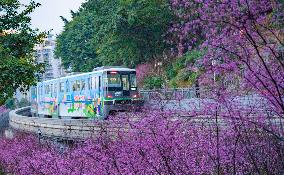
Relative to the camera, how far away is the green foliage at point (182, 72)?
119 feet

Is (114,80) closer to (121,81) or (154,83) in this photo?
(121,81)

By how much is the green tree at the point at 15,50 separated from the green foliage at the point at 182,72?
15.3m

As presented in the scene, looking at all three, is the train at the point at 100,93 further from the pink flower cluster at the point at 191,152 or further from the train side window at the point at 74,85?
the pink flower cluster at the point at 191,152

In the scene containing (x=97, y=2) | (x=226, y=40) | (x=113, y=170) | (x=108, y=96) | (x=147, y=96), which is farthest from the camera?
(x=97, y=2)

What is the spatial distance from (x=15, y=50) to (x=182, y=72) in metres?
19.8

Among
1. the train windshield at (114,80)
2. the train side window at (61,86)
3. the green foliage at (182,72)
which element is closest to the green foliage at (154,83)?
the green foliage at (182,72)

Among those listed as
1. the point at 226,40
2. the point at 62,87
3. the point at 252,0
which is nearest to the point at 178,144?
the point at 226,40

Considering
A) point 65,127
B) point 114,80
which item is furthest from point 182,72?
point 65,127

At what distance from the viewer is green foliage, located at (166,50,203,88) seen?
119ft

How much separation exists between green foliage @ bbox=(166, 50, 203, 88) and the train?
26.9ft

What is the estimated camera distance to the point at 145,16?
4275cm

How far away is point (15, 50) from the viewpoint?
2086cm

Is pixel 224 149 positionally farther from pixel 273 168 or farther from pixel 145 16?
pixel 145 16

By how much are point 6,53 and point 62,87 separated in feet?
37.1
